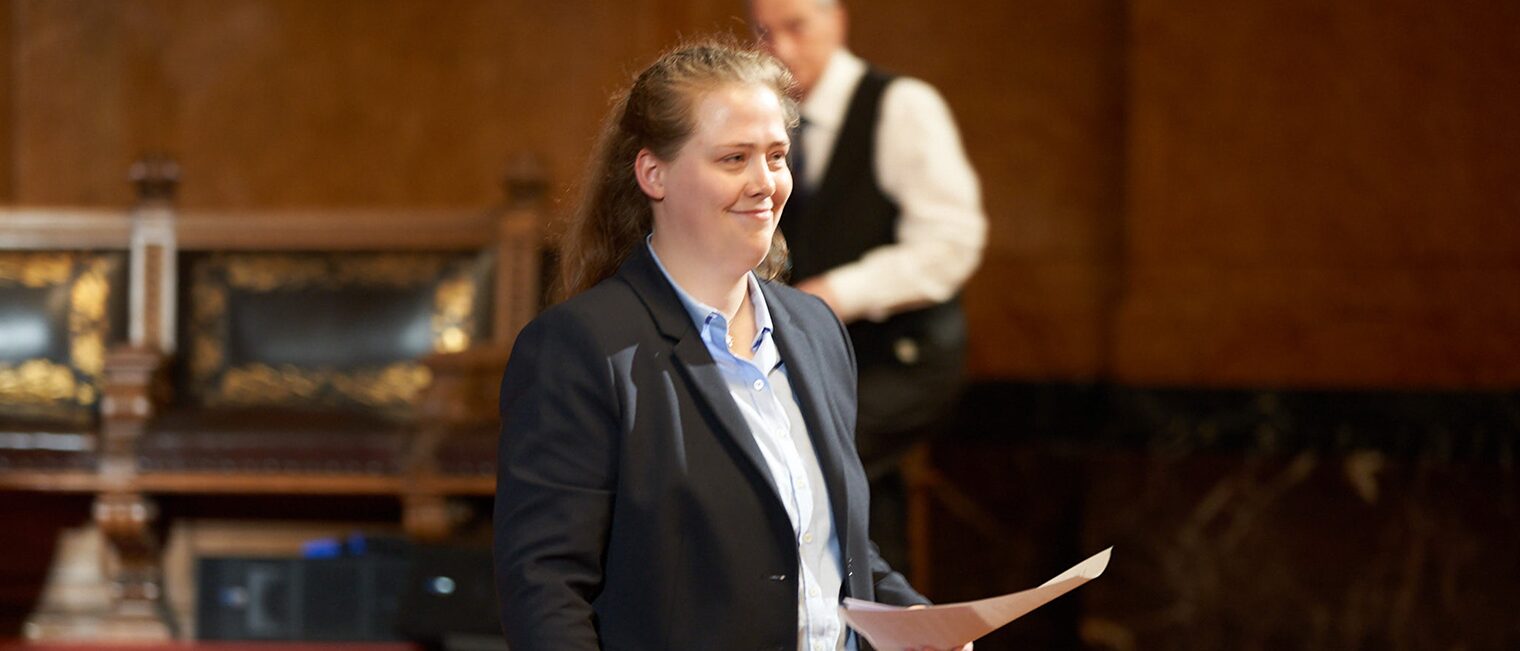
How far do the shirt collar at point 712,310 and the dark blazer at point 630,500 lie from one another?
4 centimetres

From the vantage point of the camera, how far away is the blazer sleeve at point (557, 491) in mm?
1386

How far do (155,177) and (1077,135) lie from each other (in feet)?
9.21

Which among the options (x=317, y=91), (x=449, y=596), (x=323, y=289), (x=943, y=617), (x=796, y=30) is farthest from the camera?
(x=317, y=91)

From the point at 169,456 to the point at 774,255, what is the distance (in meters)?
3.03

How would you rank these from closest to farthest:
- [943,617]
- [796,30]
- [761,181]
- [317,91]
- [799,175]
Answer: [943,617] < [761,181] < [796,30] < [799,175] < [317,91]

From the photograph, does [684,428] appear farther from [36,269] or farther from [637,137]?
[36,269]

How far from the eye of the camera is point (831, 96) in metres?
2.90

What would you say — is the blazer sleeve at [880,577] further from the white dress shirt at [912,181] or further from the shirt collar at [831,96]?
the shirt collar at [831,96]

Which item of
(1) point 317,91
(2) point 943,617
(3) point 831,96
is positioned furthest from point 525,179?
(2) point 943,617

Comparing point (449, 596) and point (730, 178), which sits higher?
point (730, 178)

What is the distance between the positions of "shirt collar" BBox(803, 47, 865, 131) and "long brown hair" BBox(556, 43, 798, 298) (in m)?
1.24

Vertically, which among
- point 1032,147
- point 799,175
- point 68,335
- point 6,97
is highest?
point 6,97

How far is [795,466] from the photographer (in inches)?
58.7

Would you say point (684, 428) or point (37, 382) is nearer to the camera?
point (684, 428)
